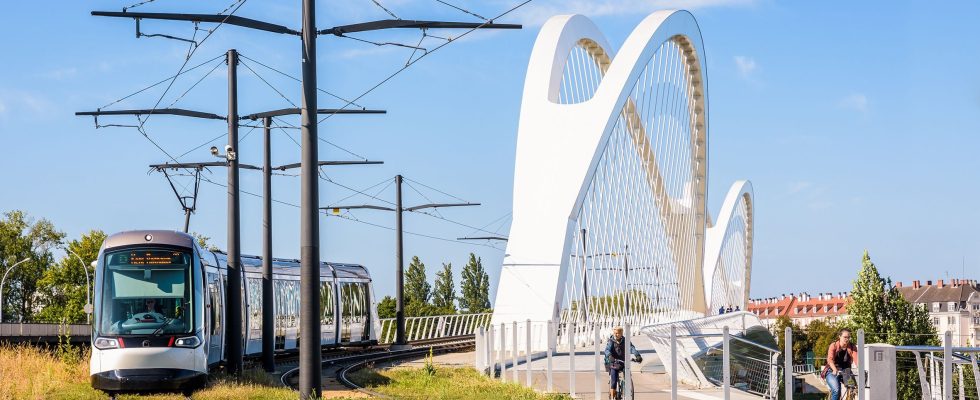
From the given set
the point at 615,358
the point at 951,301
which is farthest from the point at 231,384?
the point at 951,301

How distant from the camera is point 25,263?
89500mm

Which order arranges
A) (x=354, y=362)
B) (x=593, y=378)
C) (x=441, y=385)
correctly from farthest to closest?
1. (x=354, y=362)
2. (x=593, y=378)
3. (x=441, y=385)

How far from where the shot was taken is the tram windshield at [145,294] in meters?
19.7

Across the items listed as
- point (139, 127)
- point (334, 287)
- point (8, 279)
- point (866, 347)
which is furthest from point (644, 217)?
point (8, 279)

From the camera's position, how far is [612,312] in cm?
3666

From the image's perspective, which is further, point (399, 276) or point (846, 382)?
point (399, 276)

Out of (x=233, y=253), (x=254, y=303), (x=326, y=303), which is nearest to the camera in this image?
(x=233, y=253)

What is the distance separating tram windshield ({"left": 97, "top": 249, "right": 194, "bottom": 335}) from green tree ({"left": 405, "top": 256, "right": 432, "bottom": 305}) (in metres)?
85.5

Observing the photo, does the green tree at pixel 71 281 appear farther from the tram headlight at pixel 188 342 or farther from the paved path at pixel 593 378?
the tram headlight at pixel 188 342

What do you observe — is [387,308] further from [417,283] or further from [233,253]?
[233,253]

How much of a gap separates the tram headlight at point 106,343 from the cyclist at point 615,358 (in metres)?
7.19

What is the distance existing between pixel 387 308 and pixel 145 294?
271 feet

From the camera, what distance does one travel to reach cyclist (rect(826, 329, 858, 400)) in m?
16.7

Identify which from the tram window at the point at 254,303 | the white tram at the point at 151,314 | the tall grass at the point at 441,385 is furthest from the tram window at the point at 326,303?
the white tram at the point at 151,314
